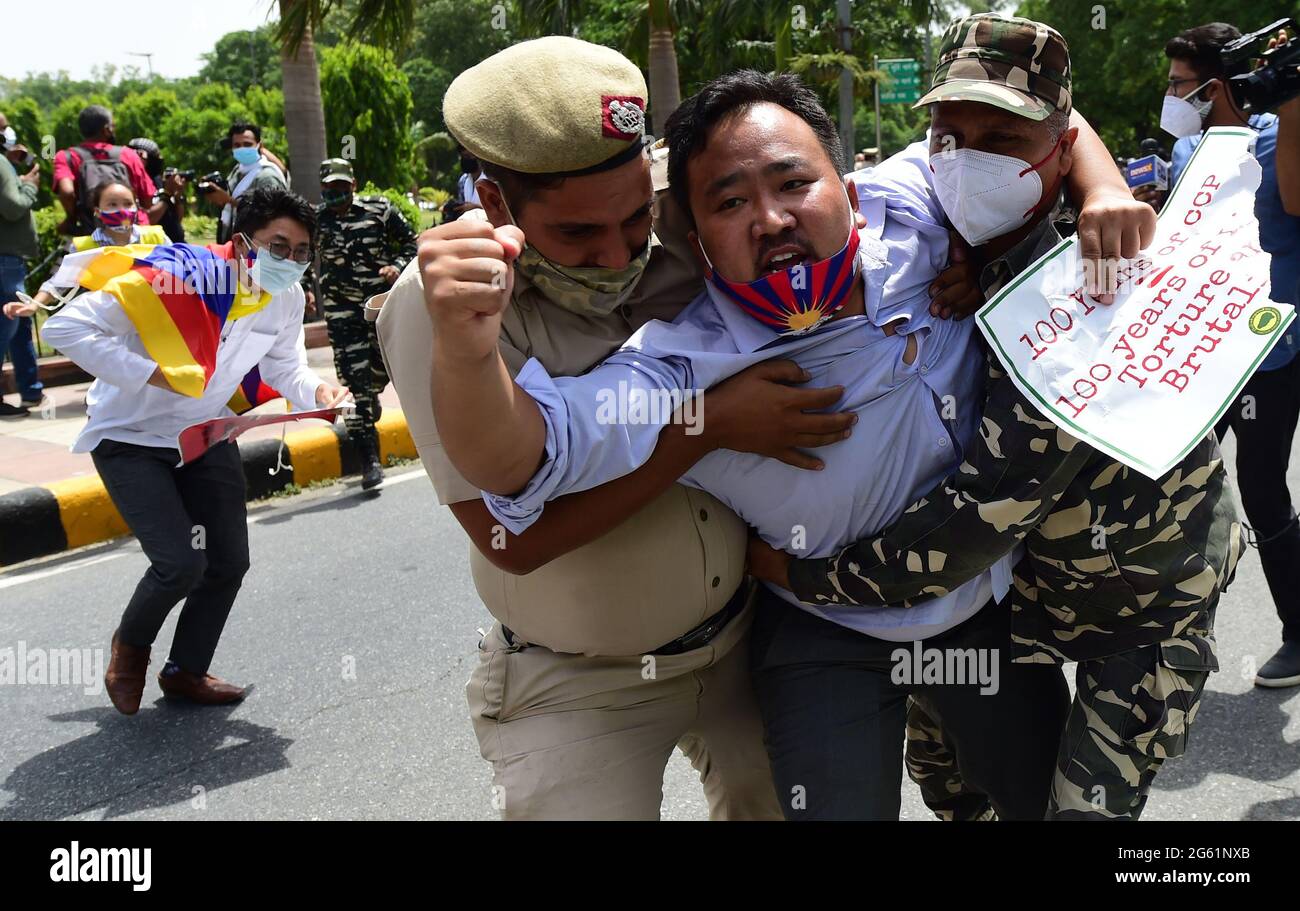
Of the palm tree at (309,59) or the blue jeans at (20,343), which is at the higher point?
the palm tree at (309,59)

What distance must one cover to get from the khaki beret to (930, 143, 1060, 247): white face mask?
1.80 feet

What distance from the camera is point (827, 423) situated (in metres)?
1.86

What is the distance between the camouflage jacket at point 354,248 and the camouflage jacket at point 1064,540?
19.3 feet

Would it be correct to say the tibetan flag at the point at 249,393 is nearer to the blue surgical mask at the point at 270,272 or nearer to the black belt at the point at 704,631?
the blue surgical mask at the point at 270,272

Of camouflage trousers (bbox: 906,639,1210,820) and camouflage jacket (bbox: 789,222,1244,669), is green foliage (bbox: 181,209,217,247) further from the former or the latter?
camouflage trousers (bbox: 906,639,1210,820)

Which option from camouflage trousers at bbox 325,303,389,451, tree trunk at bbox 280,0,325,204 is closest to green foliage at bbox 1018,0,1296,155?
tree trunk at bbox 280,0,325,204

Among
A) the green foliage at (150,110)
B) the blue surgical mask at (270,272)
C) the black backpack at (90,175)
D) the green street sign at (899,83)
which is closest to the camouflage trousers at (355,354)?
the black backpack at (90,175)

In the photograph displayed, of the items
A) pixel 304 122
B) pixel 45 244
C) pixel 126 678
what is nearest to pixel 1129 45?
pixel 304 122

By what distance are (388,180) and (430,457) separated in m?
23.7

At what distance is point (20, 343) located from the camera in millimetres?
8711

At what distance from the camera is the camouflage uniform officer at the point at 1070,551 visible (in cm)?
183

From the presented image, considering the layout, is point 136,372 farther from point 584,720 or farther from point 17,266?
point 17,266

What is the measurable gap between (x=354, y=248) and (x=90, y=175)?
9.94 ft
